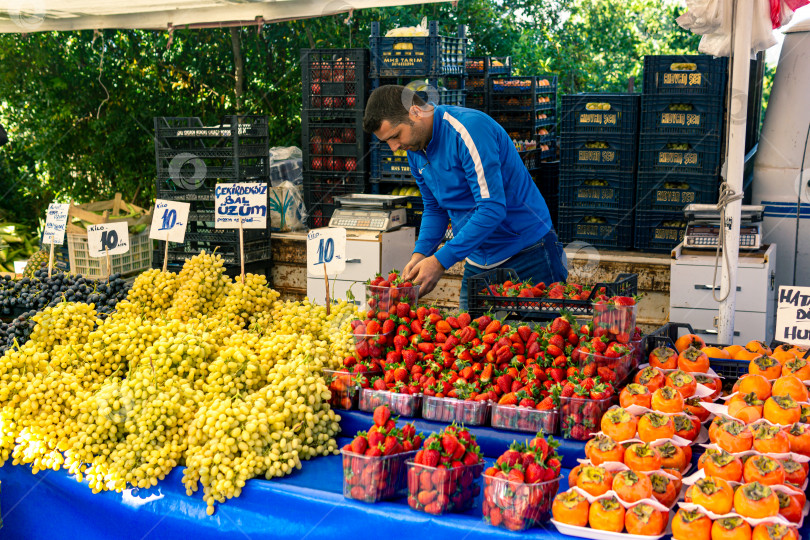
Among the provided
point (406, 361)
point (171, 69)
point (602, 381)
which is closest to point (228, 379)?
point (406, 361)

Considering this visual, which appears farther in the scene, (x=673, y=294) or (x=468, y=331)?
(x=673, y=294)

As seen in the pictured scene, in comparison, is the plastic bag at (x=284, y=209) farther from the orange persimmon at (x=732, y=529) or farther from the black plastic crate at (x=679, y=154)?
the orange persimmon at (x=732, y=529)

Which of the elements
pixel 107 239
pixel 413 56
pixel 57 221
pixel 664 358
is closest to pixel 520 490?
pixel 664 358

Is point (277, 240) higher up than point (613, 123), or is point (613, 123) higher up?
point (613, 123)

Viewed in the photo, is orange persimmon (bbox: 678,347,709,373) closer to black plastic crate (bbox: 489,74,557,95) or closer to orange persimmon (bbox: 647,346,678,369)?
orange persimmon (bbox: 647,346,678,369)

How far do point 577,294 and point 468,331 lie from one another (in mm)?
583

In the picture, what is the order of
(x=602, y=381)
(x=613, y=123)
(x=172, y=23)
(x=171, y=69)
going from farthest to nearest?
(x=171, y=69), (x=172, y=23), (x=613, y=123), (x=602, y=381)

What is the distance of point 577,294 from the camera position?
9.09 feet

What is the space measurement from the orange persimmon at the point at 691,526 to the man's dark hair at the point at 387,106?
1.95 m

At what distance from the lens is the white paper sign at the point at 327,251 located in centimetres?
302

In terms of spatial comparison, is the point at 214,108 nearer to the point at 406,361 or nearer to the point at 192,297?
the point at 192,297

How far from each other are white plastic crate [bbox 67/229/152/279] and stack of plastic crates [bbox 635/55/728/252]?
3533mm

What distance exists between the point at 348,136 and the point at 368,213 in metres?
0.82

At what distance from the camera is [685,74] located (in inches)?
198
